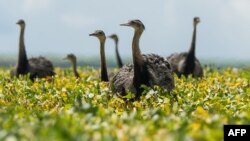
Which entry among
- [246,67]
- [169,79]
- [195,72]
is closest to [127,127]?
[169,79]

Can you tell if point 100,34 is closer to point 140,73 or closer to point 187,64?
point 187,64

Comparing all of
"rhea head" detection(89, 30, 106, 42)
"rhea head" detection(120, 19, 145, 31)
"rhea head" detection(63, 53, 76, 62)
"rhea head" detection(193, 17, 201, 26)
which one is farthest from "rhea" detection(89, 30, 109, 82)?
"rhea head" detection(63, 53, 76, 62)

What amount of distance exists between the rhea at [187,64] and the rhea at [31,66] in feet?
12.5

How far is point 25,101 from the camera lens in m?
12.7

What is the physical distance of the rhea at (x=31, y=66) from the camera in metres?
21.3

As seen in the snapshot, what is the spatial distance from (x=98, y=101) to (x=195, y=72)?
10.1 m

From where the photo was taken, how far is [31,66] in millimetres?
21609

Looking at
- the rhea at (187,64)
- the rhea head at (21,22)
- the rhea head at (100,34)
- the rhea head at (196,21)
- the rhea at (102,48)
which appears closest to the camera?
the rhea at (102,48)

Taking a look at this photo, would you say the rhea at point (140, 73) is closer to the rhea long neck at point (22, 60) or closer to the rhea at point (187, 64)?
the rhea long neck at point (22, 60)

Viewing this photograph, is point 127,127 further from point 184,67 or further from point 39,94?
point 184,67

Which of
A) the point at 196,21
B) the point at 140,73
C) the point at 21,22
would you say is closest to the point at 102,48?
the point at 140,73

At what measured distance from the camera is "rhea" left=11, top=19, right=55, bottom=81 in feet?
69.8

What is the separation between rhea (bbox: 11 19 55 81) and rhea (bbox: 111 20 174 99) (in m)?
6.48

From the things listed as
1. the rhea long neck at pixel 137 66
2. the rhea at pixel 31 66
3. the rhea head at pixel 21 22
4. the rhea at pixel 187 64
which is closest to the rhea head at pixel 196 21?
the rhea at pixel 187 64
